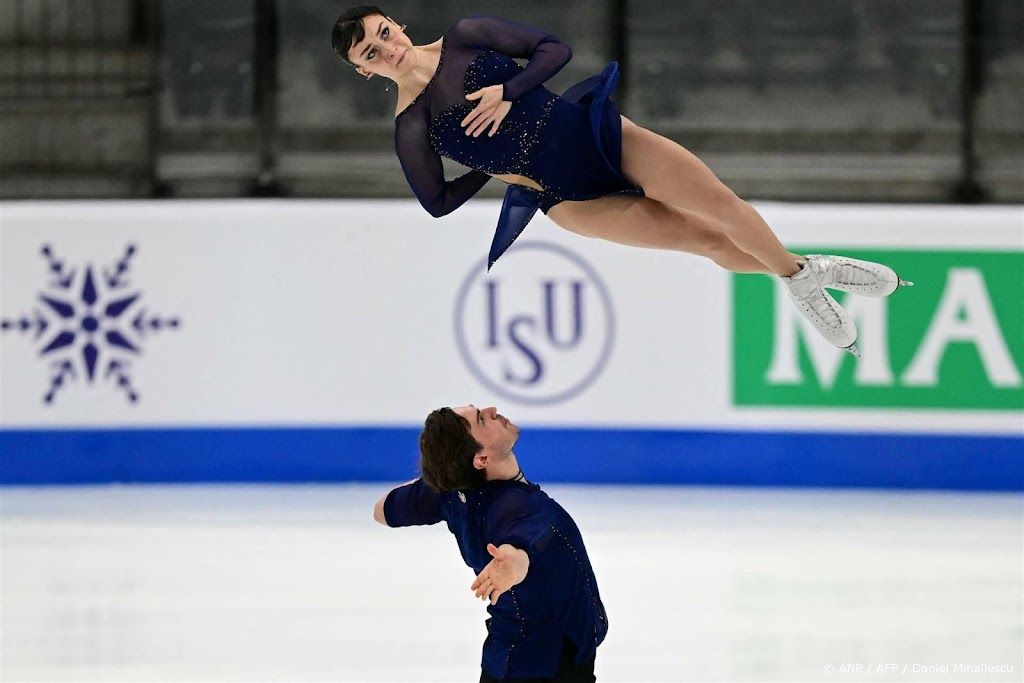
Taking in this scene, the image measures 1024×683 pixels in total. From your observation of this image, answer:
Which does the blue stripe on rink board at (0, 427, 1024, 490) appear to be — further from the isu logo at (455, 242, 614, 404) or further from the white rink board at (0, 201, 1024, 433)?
the isu logo at (455, 242, 614, 404)

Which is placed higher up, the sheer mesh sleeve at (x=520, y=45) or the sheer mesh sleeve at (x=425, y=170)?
the sheer mesh sleeve at (x=520, y=45)

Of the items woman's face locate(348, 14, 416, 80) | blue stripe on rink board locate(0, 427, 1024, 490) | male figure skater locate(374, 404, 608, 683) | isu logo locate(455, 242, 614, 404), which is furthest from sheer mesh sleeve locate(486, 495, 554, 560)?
blue stripe on rink board locate(0, 427, 1024, 490)

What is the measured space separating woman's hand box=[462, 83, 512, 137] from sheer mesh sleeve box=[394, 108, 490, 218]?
179 millimetres

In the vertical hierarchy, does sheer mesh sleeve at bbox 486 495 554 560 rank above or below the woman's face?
below

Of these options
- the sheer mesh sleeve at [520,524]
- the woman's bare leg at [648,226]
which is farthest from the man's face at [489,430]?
the woman's bare leg at [648,226]

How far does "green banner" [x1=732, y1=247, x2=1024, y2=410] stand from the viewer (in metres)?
7.35

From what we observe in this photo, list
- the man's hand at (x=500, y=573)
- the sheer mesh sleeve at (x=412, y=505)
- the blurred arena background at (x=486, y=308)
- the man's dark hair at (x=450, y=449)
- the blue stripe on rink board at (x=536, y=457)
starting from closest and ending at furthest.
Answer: the man's hand at (x=500, y=573) → the man's dark hair at (x=450, y=449) → the sheer mesh sleeve at (x=412, y=505) → the blurred arena background at (x=486, y=308) → the blue stripe on rink board at (x=536, y=457)

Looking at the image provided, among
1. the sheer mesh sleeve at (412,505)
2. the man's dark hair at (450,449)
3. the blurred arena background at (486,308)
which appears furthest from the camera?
the blurred arena background at (486,308)

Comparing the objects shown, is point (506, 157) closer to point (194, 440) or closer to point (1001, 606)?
point (1001, 606)

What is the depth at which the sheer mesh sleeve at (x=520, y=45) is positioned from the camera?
12.6 feet

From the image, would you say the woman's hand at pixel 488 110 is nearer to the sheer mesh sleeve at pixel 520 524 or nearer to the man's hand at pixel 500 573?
the sheer mesh sleeve at pixel 520 524

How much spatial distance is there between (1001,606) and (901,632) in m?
0.53

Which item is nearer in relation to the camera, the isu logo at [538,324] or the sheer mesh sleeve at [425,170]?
the sheer mesh sleeve at [425,170]

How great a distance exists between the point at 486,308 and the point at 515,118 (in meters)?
3.65
